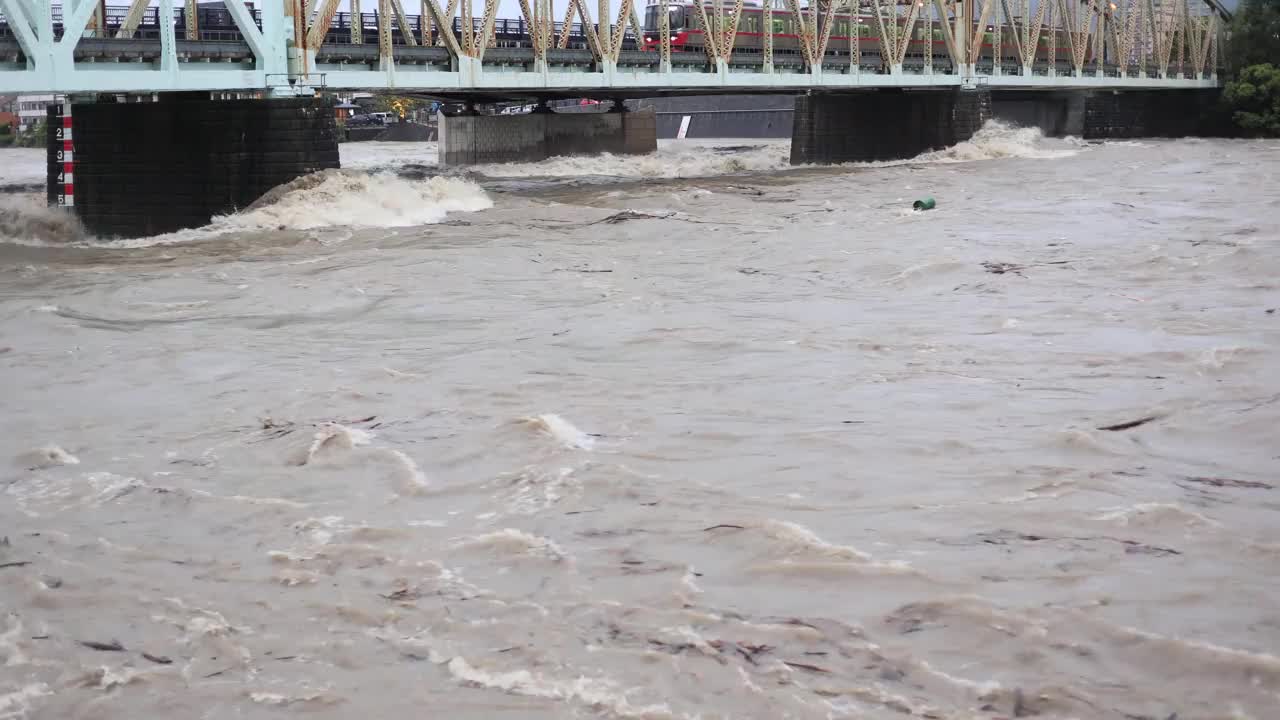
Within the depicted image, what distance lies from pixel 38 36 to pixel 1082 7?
193 feet

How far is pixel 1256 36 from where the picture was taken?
78.1 meters

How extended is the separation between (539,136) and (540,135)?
72 millimetres

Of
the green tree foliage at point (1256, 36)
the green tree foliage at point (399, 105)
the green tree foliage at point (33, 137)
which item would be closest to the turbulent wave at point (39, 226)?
the green tree foliage at point (33, 137)

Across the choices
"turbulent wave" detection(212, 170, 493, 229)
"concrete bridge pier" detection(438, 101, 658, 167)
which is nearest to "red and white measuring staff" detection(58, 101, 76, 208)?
"turbulent wave" detection(212, 170, 493, 229)

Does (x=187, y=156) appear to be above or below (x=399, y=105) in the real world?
below

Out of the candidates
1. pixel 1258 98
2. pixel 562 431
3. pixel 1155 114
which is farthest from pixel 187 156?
pixel 1155 114

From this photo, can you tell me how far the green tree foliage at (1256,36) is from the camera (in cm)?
7719

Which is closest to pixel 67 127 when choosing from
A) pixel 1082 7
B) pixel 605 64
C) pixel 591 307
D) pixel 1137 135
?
pixel 605 64

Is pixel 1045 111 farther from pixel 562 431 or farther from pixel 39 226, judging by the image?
pixel 562 431

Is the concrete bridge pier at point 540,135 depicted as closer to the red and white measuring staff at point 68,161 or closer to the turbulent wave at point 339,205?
the red and white measuring staff at point 68,161

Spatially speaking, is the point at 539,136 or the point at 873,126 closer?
the point at 873,126

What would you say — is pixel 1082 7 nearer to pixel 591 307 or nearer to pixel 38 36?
pixel 38 36

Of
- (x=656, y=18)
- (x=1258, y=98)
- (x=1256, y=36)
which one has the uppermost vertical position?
(x=1256, y=36)

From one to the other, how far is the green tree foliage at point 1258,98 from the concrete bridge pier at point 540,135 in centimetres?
3057
